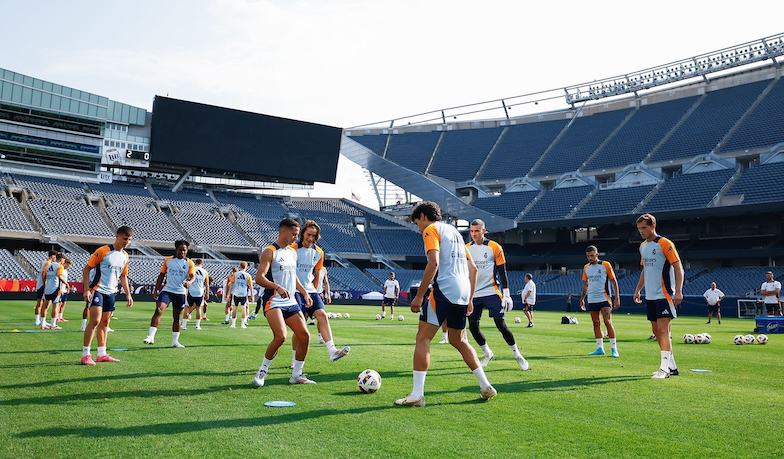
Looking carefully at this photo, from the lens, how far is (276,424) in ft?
17.8

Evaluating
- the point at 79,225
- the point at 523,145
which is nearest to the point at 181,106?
the point at 79,225

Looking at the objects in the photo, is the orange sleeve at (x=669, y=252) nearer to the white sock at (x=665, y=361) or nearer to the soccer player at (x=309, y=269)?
the white sock at (x=665, y=361)

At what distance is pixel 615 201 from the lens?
4866 centimetres

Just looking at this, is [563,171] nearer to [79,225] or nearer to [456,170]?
[456,170]

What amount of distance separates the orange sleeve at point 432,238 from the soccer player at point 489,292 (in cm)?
313

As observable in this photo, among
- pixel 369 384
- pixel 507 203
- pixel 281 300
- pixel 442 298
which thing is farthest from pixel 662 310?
pixel 507 203

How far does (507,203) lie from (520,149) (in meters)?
9.00

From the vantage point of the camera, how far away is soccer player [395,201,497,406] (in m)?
6.41

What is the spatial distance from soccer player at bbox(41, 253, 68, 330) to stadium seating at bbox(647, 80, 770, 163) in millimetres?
47066

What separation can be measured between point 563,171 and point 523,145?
809 cm

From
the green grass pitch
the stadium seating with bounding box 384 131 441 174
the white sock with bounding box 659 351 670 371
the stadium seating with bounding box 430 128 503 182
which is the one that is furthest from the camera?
the stadium seating with bounding box 384 131 441 174

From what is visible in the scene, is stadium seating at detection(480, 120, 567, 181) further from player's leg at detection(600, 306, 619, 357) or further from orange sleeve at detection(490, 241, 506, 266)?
orange sleeve at detection(490, 241, 506, 266)

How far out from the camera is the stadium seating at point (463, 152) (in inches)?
2527

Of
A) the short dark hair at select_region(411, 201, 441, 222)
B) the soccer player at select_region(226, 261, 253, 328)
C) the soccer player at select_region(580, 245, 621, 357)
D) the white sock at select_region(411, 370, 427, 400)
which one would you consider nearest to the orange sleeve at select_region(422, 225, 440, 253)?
the short dark hair at select_region(411, 201, 441, 222)
